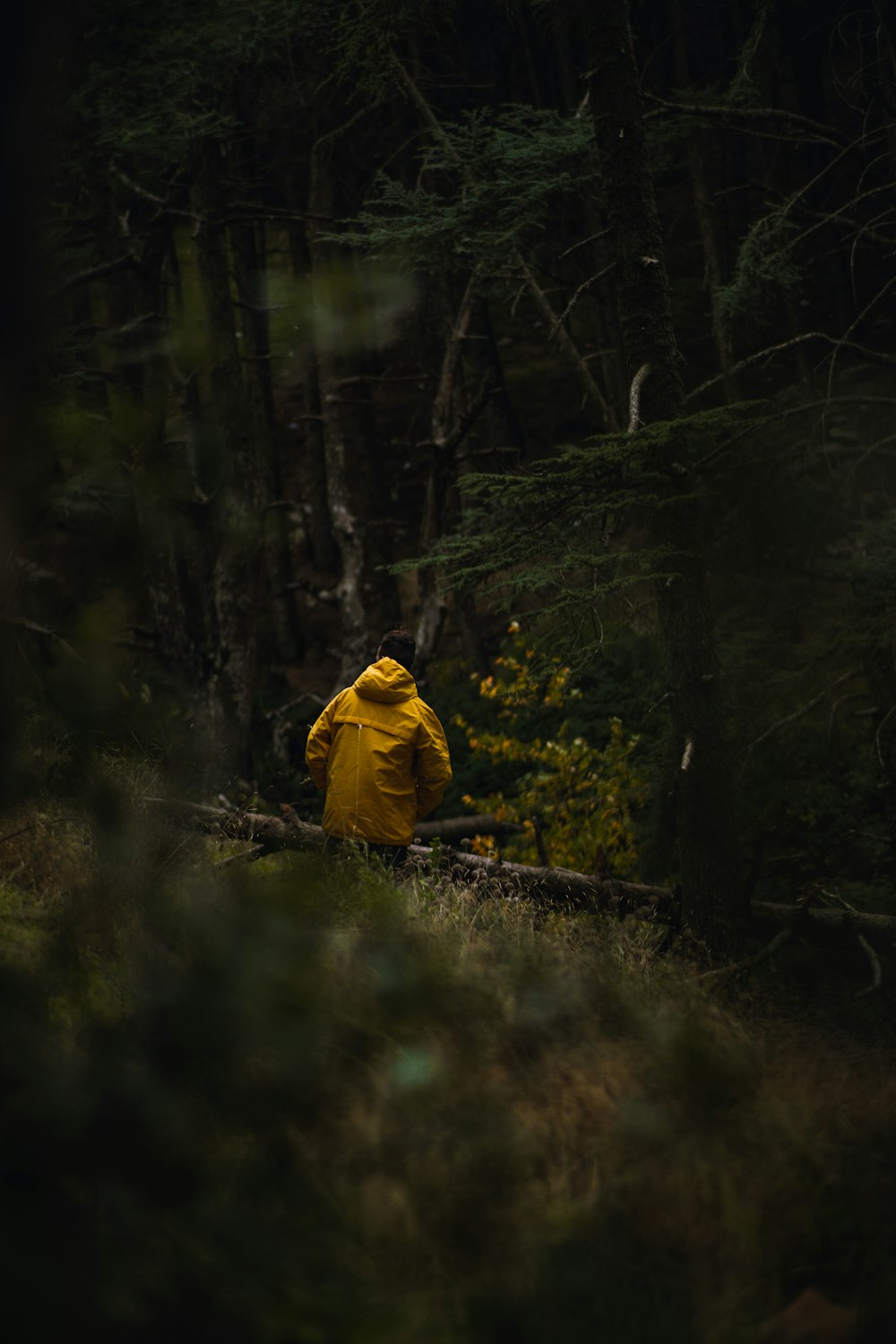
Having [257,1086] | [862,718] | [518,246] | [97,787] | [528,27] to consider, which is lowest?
[862,718]

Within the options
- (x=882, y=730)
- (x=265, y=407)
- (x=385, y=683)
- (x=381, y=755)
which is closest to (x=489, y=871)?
(x=381, y=755)

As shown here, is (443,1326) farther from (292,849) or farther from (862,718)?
(862,718)

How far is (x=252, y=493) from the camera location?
1462 centimetres

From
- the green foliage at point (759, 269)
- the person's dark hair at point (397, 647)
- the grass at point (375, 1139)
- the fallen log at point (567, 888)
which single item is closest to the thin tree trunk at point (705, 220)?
the green foliage at point (759, 269)

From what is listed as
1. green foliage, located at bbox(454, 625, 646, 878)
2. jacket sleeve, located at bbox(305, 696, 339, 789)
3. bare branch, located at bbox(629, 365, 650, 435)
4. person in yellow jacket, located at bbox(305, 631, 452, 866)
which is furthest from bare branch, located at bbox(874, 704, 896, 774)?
jacket sleeve, located at bbox(305, 696, 339, 789)

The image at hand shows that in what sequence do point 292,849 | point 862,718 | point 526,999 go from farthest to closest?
point 862,718 → point 292,849 → point 526,999

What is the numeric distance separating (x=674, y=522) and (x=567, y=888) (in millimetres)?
2598

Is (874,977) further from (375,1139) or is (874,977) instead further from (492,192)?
(492,192)

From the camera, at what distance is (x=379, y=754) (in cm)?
697

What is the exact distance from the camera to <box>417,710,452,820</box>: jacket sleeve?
7074 millimetres

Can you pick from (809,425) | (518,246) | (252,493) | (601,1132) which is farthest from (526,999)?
(252,493)

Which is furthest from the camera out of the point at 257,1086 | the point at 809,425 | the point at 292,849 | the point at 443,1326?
the point at 809,425

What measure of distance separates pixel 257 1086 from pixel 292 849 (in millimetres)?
3522

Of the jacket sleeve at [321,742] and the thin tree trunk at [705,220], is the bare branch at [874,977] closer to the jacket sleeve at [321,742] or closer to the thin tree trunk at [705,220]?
the jacket sleeve at [321,742]
